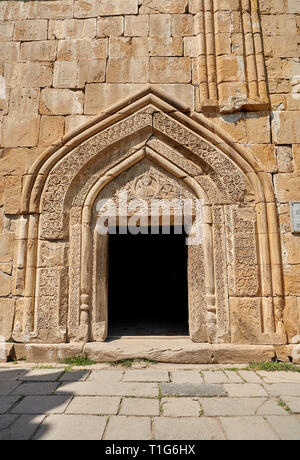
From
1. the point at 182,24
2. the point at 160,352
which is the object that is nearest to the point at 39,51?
the point at 182,24

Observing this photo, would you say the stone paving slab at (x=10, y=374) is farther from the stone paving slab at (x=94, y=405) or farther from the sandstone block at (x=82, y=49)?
the sandstone block at (x=82, y=49)

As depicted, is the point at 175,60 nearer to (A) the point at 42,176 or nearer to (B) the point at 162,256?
(A) the point at 42,176

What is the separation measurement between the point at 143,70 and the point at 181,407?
4485 millimetres

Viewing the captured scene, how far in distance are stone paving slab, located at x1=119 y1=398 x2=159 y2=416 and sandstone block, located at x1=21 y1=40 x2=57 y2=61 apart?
4845 mm

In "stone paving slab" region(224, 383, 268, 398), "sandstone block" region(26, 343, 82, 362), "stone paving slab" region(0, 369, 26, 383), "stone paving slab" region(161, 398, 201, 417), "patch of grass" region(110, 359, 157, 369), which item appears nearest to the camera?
"stone paving slab" region(161, 398, 201, 417)

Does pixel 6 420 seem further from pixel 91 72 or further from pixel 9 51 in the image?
pixel 9 51

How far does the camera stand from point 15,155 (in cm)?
425

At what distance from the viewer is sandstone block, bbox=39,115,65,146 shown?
4266mm

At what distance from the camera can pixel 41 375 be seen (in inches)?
127

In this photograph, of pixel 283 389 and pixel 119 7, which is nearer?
pixel 283 389

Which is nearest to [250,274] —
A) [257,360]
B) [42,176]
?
[257,360]

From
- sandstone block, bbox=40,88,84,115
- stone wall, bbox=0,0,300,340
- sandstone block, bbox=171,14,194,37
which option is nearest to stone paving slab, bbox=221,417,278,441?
stone wall, bbox=0,0,300,340

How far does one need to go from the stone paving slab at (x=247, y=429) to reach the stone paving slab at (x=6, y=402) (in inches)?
70.1

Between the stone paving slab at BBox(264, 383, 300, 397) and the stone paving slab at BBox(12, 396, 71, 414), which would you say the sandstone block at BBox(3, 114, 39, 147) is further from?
the stone paving slab at BBox(264, 383, 300, 397)
